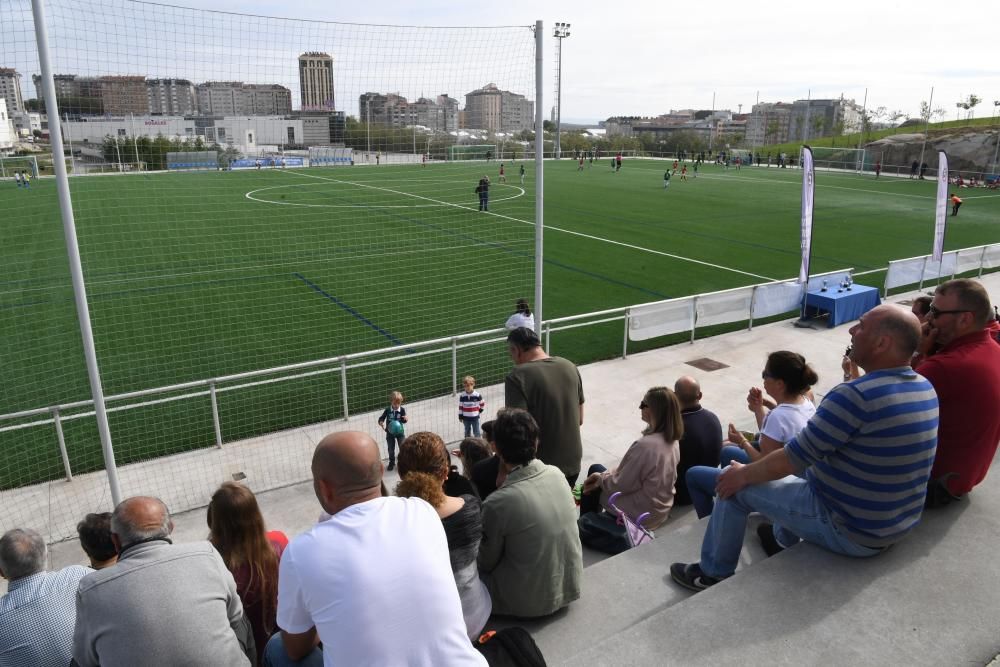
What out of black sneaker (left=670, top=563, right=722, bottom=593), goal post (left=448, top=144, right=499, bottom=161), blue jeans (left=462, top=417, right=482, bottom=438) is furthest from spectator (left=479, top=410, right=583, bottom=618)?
goal post (left=448, top=144, right=499, bottom=161)

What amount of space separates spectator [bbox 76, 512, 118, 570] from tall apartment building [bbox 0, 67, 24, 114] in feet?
11.2

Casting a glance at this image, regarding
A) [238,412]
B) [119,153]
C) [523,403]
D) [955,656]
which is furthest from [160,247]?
[955,656]

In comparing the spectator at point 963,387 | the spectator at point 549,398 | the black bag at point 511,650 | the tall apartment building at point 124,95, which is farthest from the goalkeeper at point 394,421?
the spectator at point 963,387

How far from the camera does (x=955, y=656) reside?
9.75ft

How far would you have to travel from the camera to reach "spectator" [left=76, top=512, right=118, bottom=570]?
364cm

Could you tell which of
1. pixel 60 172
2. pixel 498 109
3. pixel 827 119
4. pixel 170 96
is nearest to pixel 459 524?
pixel 60 172

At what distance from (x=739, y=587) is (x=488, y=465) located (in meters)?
1.75

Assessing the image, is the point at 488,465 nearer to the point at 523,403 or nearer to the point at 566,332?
the point at 523,403

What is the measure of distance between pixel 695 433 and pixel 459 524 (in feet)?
9.04

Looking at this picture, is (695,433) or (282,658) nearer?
(282,658)

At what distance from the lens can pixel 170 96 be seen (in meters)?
6.10

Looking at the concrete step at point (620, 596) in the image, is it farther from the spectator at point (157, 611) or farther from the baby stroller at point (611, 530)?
the spectator at point (157, 611)

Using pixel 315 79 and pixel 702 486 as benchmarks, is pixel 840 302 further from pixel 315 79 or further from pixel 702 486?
pixel 315 79

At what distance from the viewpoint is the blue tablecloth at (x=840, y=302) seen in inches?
521
